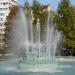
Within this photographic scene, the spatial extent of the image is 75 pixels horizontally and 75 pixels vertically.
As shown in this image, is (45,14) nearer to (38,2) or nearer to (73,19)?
(38,2)

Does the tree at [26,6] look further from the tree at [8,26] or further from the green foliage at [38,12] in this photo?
the tree at [8,26]

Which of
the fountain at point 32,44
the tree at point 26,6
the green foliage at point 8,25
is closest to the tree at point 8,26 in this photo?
the green foliage at point 8,25

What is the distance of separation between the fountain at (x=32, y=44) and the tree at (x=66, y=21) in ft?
3.08

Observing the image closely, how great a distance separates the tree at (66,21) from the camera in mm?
43781

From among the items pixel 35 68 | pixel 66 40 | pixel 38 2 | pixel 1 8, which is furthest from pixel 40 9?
pixel 1 8

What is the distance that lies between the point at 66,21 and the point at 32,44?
29.0 ft

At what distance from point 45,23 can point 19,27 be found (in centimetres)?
367

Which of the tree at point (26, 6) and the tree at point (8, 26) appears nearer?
the tree at point (26, 6)

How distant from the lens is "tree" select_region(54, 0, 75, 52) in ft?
144

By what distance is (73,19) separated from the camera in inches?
1751

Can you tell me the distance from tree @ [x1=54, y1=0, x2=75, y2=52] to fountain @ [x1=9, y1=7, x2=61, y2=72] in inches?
36.9

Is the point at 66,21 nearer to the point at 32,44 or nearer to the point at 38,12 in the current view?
the point at 38,12

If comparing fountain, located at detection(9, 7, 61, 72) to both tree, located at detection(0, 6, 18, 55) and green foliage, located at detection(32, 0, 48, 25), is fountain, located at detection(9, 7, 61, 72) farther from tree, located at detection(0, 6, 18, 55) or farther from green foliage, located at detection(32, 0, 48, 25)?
green foliage, located at detection(32, 0, 48, 25)

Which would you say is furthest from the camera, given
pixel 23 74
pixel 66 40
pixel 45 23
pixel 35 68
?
pixel 45 23
